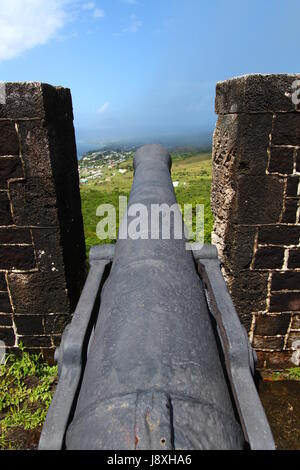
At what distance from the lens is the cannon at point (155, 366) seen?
0.88 metres

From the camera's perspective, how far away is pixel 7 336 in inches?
140

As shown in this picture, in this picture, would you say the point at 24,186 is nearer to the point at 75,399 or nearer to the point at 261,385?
the point at 75,399

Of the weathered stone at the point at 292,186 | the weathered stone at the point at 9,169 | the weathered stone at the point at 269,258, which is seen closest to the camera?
the weathered stone at the point at 9,169

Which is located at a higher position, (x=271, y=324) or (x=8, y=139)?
(x=8, y=139)

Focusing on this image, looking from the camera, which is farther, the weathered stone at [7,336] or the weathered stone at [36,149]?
the weathered stone at [7,336]

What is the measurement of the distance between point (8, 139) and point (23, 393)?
7.58 ft

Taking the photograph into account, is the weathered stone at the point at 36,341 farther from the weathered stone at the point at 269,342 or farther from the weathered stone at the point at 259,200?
the weathered stone at the point at 259,200

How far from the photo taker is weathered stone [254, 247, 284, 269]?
3.22 metres

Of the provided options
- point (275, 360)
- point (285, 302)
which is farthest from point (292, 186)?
point (275, 360)

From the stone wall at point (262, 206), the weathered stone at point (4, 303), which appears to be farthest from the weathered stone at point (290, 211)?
the weathered stone at point (4, 303)

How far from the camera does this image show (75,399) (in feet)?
4.57

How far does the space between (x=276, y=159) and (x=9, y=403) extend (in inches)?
126

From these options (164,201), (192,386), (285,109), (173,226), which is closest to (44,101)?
(164,201)

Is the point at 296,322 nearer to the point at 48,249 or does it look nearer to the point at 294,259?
the point at 294,259
